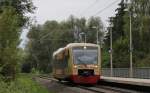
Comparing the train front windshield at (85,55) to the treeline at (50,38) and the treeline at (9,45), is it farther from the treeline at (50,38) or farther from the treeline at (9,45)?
the treeline at (50,38)

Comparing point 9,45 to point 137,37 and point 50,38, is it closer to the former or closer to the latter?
point 137,37

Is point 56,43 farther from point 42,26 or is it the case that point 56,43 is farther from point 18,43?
point 18,43

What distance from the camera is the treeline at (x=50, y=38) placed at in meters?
139

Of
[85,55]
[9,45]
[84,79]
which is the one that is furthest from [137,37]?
[9,45]

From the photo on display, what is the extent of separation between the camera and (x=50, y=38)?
5758 inches

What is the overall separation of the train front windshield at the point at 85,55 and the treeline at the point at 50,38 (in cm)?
8585

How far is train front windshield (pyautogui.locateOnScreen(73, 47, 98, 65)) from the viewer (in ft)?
144

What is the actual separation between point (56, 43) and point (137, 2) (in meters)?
50.4

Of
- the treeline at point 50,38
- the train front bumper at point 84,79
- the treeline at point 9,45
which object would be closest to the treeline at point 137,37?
the treeline at point 50,38

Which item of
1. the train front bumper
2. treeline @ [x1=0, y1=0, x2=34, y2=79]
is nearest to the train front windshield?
the train front bumper

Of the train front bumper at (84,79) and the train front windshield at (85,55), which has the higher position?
the train front windshield at (85,55)

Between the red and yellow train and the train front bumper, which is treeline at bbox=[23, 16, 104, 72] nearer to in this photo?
the red and yellow train

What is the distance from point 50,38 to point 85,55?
102272 mm

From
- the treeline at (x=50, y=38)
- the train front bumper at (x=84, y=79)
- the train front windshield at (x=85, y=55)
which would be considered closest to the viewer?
the train front bumper at (x=84, y=79)
